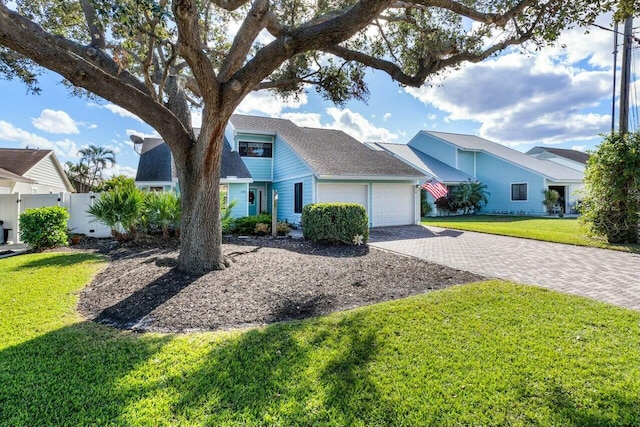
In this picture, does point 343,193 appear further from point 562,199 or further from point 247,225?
point 562,199

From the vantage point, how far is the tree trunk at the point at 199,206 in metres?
6.59

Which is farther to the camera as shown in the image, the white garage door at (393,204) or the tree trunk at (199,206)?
the white garage door at (393,204)

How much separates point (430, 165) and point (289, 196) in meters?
14.9

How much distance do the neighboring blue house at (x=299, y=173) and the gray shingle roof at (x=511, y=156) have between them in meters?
11.9

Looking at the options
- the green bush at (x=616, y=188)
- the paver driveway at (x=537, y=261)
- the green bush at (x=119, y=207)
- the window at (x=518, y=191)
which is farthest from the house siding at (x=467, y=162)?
the green bush at (x=119, y=207)

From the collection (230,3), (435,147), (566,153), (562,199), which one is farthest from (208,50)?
(566,153)

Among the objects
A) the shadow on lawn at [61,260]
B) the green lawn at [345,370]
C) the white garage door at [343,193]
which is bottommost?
the green lawn at [345,370]

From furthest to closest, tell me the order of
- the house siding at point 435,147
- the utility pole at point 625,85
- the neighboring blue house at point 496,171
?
the house siding at point 435,147, the neighboring blue house at point 496,171, the utility pole at point 625,85

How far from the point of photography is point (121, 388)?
2.86 metres

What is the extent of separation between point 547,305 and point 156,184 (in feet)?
54.7

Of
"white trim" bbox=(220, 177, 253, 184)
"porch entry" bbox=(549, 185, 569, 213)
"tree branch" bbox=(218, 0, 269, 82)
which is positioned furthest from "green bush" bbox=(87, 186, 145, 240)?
"porch entry" bbox=(549, 185, 569, 213)

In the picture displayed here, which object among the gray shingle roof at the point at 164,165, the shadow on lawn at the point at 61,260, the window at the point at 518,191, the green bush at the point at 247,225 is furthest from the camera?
the window at the point at 518,191

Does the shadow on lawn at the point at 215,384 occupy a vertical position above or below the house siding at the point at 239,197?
below

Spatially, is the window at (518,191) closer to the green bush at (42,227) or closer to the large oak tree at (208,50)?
the large oak tree at (208,50)
